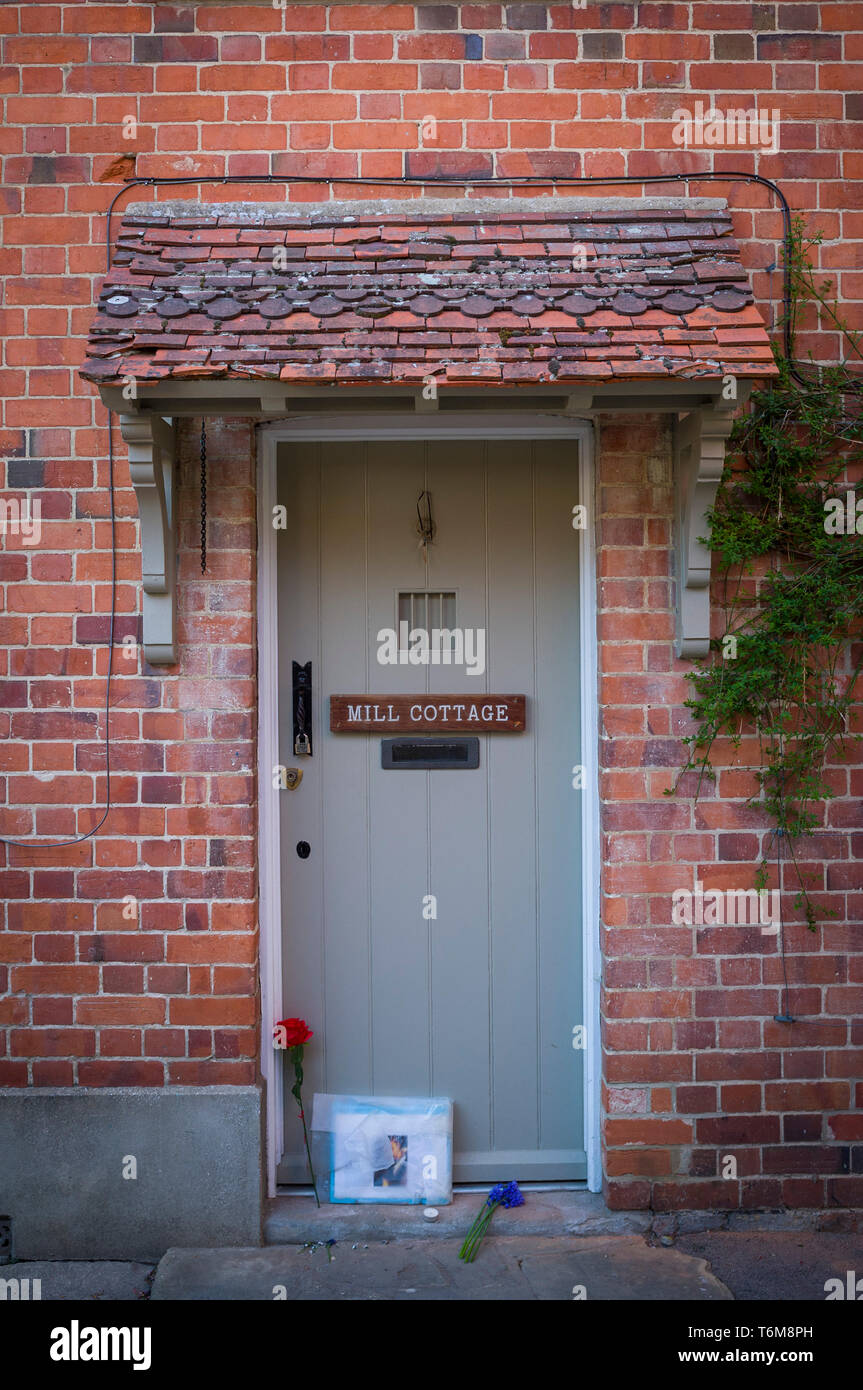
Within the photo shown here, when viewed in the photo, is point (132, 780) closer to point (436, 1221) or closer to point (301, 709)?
point (301, 709)

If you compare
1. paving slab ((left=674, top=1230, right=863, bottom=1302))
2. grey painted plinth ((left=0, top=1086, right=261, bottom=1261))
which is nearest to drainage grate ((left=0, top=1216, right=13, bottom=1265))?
grey painted plinth ((left=0, top=1086, right=261, bottom=1261))

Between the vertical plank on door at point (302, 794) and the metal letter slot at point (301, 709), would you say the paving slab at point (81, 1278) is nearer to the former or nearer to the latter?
the vertical plank on door at point (302, 794)

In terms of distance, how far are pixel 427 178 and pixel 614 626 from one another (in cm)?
179

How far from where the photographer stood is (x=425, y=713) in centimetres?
372

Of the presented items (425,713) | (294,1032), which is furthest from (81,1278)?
(425,713)

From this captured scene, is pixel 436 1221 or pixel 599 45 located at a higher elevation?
pixel 599 45

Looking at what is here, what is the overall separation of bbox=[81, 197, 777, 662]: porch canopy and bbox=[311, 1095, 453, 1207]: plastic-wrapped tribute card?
1.91m

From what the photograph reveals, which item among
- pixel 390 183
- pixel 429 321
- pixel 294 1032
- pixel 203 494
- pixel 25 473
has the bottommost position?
pixel 294 1032

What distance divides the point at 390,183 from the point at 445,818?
2387 millimetres

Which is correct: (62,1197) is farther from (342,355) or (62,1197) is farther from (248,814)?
(342,355)

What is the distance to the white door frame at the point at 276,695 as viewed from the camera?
364 centimetres

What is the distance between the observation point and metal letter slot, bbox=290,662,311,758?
3.73m

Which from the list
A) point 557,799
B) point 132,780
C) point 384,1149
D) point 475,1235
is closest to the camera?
point 475,1235

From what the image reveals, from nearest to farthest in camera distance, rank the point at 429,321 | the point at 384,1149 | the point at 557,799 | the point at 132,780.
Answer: the point at 429,321 < the point at 132,780 < the point at 384,1149 < the point at 557,799
